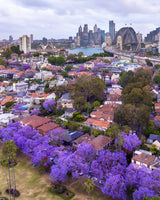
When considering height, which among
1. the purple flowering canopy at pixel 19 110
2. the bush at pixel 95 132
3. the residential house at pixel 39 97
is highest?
the residential house at pixel 39 97

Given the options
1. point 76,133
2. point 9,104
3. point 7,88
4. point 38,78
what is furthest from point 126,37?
point 76,133

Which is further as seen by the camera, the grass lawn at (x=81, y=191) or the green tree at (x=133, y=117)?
the green tree at (x=133, y=117)

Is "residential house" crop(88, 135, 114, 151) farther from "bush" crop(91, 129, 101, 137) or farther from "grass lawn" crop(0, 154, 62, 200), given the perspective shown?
"grass lawn" crop(0, 154, 62, 200)

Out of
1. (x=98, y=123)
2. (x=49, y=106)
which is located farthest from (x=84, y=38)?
(x=98, y=123)

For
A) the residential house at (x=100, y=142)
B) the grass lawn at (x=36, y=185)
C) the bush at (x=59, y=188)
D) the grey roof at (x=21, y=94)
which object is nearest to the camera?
the grass lawn at (x=36, y=185)

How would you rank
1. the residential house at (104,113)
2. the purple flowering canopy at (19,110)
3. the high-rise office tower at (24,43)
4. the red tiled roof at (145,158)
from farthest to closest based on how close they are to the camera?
the high-rise office tower at (24,43)
the purple flowering canopy at (19,110)
the residential house at (104,113)
the red tiled roof at (145,158)

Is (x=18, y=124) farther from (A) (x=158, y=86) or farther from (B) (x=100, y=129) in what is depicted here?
(A) (x=158, y=86)

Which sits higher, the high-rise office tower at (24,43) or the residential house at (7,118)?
the high-rise office tower at (24,43)

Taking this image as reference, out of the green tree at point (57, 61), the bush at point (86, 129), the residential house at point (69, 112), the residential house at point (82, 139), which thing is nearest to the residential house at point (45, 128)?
the bush at point (86, 129)

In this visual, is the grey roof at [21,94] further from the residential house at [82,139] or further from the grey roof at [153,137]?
the grey roof at [153,137]
